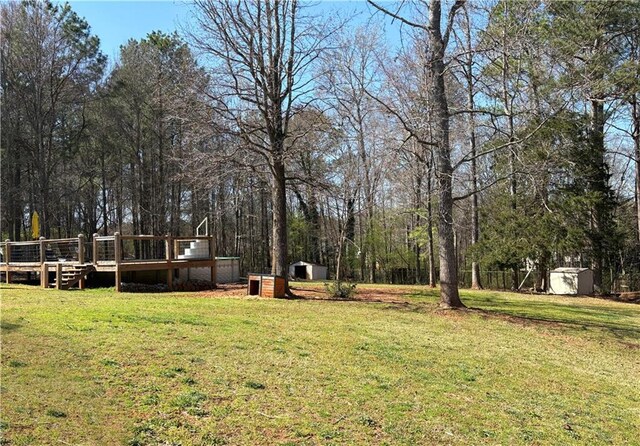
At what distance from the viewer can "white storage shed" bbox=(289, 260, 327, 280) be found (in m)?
25.0

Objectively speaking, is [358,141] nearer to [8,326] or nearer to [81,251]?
[81,251]

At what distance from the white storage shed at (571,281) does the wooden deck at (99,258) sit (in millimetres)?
12663

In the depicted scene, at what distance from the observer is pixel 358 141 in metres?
21.4

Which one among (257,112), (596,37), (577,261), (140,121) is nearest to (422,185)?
(577,261)

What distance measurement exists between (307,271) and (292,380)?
20.5 meters

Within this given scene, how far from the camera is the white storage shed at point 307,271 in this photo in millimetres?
25022

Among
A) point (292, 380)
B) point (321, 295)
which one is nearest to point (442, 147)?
point (321, 295)

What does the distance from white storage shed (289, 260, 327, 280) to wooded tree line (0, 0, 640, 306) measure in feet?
8.31

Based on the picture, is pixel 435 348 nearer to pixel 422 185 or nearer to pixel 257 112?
pixel 257 112

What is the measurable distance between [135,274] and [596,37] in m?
17.6

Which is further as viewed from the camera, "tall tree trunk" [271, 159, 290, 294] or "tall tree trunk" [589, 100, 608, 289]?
"tall tree trunk" [589, 100, 608, 289]

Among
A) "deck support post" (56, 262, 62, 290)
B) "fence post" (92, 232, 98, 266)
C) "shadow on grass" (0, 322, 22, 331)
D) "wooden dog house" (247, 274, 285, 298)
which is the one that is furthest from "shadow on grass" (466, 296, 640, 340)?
"deck support post" (56, 262, 62, 290)

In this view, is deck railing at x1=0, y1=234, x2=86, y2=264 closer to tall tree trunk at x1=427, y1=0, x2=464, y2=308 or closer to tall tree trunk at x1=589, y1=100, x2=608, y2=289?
tall tree trunk at x1=427, y1=0, x2=464, y2=308

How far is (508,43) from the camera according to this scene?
32.6ft
